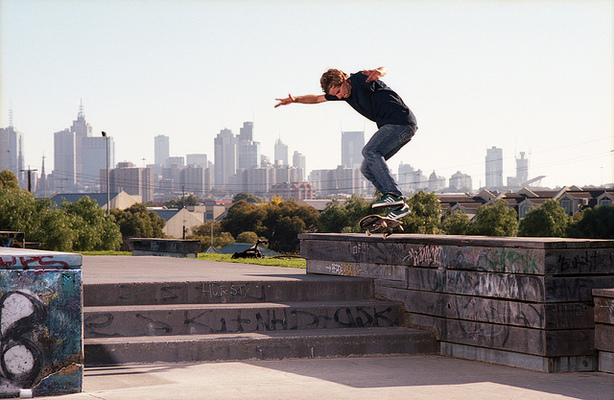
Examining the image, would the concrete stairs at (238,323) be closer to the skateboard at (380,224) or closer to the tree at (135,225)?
the skateboard at (380,224)

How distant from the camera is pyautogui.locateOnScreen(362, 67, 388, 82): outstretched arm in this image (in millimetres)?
8203

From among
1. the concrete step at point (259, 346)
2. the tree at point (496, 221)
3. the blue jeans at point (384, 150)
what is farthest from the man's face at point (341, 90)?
the tree at point (496, 221)

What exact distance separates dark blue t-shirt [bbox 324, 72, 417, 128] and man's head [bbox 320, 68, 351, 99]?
0.22 ft

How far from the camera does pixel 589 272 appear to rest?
23.3 feet

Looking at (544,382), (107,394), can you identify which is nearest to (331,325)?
(544,382)

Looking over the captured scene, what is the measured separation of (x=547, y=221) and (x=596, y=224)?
1045 centimetres

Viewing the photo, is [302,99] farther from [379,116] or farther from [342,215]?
[342,215]

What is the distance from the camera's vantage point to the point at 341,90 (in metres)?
8.30

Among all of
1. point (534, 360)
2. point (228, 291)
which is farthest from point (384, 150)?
point (534, 360)

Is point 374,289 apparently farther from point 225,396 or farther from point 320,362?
point 225,396

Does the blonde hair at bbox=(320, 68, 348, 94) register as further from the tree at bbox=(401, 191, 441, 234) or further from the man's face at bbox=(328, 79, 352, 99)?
the tree at bbox=(401, 191, 441, 234)

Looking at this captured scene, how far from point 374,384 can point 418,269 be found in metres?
2.49

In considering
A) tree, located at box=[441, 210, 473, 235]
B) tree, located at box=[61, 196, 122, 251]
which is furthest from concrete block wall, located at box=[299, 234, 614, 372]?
tree, located at box=[441, 210, 473, 235]

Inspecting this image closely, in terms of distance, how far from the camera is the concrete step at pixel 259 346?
22.9 feet
